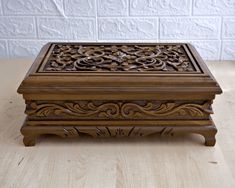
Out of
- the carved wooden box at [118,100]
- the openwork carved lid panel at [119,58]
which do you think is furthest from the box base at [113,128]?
the openwork carved lid panel at [119,58]

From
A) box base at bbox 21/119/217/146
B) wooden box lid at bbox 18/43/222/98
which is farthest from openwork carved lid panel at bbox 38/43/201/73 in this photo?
box base at bbox 21/119/217/146

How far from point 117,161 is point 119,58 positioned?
0.79 feet

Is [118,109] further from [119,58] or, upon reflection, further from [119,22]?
[119,22]

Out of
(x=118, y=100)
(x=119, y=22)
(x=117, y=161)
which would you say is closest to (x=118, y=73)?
(x=118, y=100)

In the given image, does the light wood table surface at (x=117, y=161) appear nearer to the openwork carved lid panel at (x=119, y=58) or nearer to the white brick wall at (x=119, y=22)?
the openwork carved lid panel at (x=119, y=58)

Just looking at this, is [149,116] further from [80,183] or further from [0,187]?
[0,187]

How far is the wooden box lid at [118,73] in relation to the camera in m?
0.76

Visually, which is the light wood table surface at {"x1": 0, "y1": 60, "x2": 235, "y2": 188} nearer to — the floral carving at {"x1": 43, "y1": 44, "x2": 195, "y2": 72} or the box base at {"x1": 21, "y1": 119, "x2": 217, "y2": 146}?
the box base at {"x1": 21, "y1": 119, "x2": 217, "y2": 146}

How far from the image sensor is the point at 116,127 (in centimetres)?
79

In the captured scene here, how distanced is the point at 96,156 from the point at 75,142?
7 cm

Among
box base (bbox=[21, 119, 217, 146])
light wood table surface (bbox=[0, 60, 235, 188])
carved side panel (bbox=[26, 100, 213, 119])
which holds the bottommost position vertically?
light wood table surface (bbox=[0, 60, 235, 188])

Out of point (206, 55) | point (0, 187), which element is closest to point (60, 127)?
point (0, 187)

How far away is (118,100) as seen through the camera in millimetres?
774

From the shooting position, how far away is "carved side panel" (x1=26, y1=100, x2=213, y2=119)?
78 centimetres
